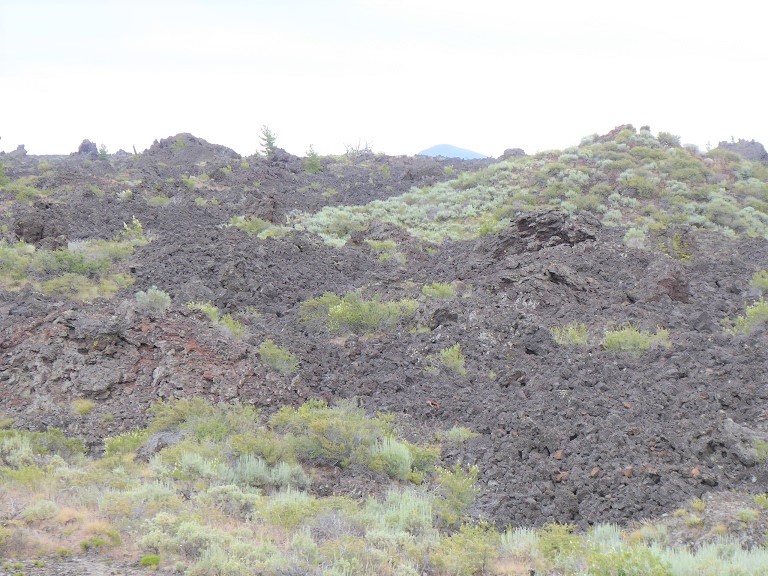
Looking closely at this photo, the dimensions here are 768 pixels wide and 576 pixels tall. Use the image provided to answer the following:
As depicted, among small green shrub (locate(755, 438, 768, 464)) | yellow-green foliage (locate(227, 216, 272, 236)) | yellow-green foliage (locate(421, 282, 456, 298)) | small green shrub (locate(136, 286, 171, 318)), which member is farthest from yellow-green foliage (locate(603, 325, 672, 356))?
yellow-green foliage (locate(227, 216, 272, 236))

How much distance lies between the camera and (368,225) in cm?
2322

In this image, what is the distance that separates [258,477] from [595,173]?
22106mm

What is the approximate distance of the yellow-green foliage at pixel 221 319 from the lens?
1231cm

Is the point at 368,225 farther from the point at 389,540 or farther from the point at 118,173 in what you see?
the point at 389,540

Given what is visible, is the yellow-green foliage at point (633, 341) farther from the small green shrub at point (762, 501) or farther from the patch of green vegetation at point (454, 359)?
the small green shrub at point (762, 501)

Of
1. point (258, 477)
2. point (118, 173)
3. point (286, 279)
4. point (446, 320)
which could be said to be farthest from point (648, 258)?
point (118, 173)

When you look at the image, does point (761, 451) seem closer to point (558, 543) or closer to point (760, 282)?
point (558, 543)

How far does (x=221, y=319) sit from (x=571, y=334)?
6.54 metres

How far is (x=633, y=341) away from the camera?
11.2 m

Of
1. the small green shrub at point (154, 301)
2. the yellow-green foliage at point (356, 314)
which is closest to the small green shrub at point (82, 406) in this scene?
the small green shrub at point (154, 301)

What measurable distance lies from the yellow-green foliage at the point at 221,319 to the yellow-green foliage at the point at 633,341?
6.30 metres

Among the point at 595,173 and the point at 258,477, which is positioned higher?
the point at 595,173

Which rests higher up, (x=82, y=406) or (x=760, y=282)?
(x=760, y=282)

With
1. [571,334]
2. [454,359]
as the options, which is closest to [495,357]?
[454,359]
